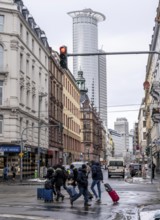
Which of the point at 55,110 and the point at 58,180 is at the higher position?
the point at 55,110

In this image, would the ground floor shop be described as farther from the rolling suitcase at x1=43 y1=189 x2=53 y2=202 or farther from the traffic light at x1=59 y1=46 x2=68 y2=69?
the traffic light at x1=59 y1=46 x2=68 y2=69

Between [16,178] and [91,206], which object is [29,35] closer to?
[16,178]

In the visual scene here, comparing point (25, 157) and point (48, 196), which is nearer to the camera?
point (48, 196)

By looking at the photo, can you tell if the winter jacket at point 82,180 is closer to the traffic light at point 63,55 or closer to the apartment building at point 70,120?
the traffic light at point 63,55

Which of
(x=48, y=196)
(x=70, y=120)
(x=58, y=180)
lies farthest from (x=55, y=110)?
(x=48, y=196)

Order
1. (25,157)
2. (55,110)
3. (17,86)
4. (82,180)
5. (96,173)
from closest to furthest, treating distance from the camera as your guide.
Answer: (82,180) → (96,173) → (17,86) → (25,157) → (55,110)

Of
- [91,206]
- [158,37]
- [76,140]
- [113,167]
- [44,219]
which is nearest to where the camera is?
[44,219]

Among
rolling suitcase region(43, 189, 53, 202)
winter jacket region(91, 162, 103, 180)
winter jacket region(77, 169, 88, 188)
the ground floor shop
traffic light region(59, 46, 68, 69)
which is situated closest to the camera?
traffic light region(59, 46, 68, 69)

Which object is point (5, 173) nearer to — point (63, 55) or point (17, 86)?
point (17, 86)

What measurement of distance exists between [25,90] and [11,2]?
984 centimetres

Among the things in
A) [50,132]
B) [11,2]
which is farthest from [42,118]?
[11,2]

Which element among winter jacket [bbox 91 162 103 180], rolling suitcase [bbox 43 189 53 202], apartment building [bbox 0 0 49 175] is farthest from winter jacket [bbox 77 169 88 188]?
apartment building [bbox 0 0 49 175]

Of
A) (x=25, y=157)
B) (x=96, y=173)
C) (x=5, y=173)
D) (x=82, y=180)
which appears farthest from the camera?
(x=25, y=157)

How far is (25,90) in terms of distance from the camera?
50281 mm
